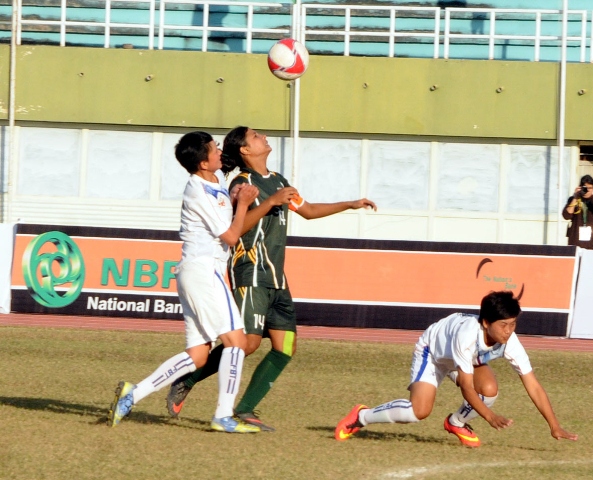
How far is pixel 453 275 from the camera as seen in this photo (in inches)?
612

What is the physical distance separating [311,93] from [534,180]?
4715 mm

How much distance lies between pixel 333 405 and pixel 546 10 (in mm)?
13820

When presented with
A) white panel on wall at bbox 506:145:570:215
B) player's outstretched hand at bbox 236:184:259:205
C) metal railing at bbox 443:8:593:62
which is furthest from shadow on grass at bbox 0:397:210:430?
white panel on wall at bbox 506:145:570:215

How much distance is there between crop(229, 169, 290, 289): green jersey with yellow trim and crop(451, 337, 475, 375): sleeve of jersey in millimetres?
1361

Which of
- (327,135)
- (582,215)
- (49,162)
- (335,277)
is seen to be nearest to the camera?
(335,277)

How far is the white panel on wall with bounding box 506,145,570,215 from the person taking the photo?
71.5 ft

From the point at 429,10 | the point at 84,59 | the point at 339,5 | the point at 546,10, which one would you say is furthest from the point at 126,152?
the point at 546,10

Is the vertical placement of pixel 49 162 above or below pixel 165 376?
above

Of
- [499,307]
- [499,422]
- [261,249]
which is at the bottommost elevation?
[499,422]

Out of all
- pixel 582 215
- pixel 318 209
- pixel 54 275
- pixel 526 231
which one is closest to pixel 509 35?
pixel 526 231

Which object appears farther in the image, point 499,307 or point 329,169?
point 329,169

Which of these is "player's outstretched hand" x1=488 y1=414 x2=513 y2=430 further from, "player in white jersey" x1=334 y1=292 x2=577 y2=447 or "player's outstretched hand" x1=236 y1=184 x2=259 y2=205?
"player's outstretched hand" x1=236 y1=184 x2=259 y2=205

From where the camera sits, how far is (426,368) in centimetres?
717

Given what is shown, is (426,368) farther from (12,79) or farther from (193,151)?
(12,79)
